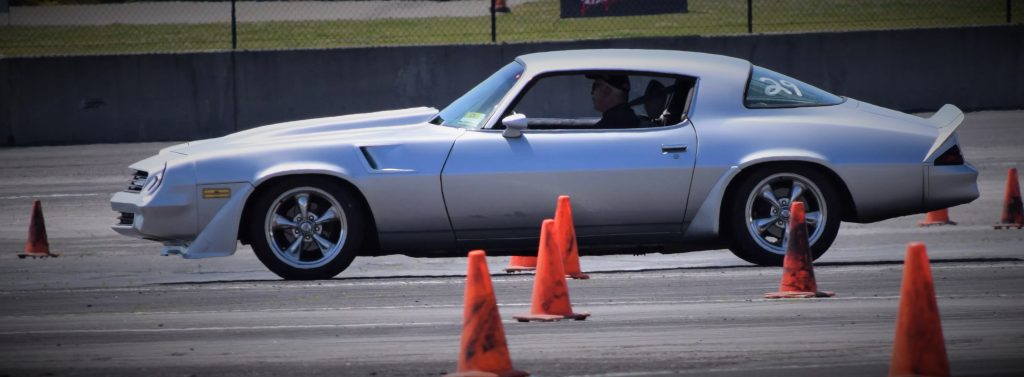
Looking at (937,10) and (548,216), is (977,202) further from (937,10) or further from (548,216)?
(937,10)

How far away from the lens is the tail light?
973cm

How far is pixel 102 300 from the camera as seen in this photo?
9008mm

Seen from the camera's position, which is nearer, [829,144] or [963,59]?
[829,144]

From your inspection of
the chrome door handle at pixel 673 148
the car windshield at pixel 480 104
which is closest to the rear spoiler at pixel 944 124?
the chrome door handle at pixel 673 148

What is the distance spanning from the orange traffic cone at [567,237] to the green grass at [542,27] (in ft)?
36.3

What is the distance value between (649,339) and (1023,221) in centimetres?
552

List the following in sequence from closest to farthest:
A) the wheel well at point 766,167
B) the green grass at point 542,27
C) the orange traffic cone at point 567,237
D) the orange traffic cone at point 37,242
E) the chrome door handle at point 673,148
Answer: the orange traffic cone at point 567,237 < the chrome door handle at point 673,148 < the wheel well at point 766,167 < the orange traffic cone at point 37,242 < the green grass at point 542,27

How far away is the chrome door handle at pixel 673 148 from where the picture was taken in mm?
9523

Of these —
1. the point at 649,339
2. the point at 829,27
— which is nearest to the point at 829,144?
the point at 649,339

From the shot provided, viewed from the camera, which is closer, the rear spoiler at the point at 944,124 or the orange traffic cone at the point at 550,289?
the orange traffic cone at the point at 550,289

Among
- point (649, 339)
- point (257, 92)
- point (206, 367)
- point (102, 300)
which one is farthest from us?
point (257, 92)

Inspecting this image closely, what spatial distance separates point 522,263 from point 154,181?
2325 mm

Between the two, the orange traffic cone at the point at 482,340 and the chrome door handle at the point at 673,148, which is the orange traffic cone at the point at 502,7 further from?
the orange traffic cone at the point at 482,340

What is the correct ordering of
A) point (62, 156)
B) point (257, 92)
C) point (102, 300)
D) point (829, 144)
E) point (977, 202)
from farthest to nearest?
point (257, 92)
point (62, 156)
point (977, 202)
point (829, 144)
point (102, 300)
